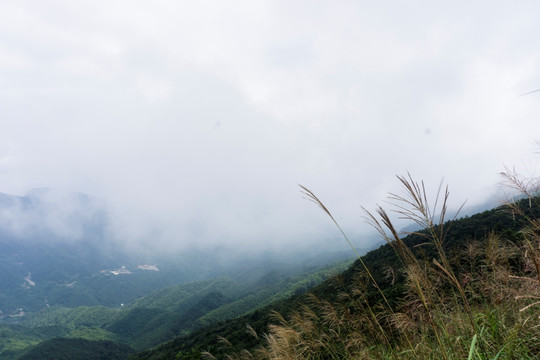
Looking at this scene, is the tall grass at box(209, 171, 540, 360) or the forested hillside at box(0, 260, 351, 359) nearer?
the tall grass at box(209, 171, 540, 360)

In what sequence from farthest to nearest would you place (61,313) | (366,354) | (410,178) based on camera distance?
1. (61,313)
2. (366,354)
3. (410,178)

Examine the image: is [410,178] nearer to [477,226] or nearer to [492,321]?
[492,321]

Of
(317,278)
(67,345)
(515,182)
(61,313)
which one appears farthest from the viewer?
(61,313)

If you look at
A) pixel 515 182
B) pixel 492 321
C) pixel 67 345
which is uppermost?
→ pixel 515 182

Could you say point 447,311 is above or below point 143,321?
above

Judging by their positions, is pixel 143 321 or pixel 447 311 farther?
pixel 143 321

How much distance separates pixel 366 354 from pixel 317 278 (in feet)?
444

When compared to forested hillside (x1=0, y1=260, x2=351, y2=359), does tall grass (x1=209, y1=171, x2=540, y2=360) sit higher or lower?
higher

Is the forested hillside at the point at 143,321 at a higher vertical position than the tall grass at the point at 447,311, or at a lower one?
lower

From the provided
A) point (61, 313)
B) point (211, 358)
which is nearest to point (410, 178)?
point (211, 358)

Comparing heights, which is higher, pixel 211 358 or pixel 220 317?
pixel 211 358

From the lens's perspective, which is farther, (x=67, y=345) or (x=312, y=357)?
(x=67, y=345)

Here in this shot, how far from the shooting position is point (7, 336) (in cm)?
13375

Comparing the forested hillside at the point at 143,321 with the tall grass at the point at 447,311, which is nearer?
the tall grass at the point at 447,311
